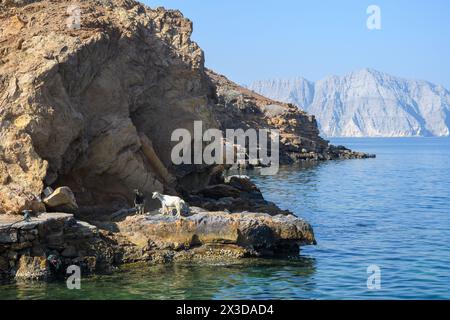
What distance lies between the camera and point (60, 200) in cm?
3023

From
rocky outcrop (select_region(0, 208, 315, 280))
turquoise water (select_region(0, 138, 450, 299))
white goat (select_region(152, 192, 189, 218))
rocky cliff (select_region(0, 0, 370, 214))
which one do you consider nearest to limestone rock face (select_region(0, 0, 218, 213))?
rocky cliff (select_region(0, 0, 370, 214))

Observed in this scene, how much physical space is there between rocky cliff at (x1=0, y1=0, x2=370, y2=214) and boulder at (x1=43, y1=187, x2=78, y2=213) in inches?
27.0

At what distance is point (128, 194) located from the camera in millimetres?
36438

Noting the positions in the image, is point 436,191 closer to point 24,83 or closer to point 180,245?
point 180,245

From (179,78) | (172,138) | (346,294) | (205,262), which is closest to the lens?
(346,294)

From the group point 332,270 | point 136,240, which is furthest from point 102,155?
point 332,270

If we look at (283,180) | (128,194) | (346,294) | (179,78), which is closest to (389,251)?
(346,294)

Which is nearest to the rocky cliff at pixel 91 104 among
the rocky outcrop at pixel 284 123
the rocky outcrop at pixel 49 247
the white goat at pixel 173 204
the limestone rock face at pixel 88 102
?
the limestone rock face at pixel 88 102

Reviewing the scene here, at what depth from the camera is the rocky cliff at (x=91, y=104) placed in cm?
3100

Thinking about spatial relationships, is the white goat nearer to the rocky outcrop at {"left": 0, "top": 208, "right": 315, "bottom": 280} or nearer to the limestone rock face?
the rocky outcrop at {"left": 0, "top": 208, "right": 315, "bottom": 280}

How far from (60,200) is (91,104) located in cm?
810

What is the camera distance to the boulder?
30016 millimetres

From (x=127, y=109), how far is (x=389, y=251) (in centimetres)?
1604

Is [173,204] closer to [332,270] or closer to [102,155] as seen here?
[102,155]
